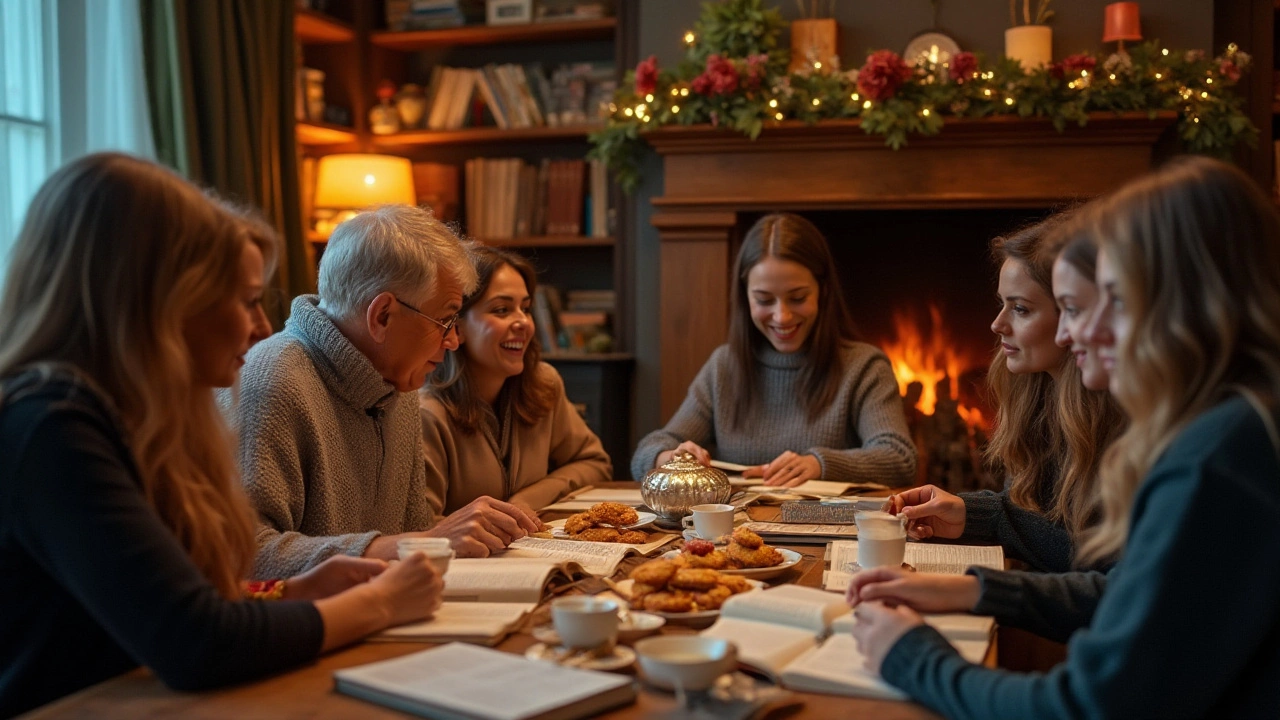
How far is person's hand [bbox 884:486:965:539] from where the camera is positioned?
2074 millimetres

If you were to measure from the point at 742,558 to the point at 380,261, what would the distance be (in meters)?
0.80

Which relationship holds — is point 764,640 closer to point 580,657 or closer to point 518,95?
point 580,657

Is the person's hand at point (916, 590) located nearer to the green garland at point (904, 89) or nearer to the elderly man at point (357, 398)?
the elderly man at point (357, 398)

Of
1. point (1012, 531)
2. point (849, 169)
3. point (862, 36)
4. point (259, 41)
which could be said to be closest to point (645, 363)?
point (849, 169)

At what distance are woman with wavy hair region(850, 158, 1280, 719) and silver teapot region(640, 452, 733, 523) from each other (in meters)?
0.87

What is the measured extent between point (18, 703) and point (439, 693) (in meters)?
0.48

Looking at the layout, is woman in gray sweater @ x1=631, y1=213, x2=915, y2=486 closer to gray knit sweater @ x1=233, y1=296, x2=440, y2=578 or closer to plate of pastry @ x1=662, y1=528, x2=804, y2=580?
gray knit sweater @ x1=233, y1=296, x2=440, y2=578

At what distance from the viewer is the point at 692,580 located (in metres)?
1.53

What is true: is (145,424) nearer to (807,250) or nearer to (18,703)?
(18,703)

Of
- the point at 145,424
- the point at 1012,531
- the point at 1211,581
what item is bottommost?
the point at 1012,531

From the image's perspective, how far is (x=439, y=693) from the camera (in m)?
1.17

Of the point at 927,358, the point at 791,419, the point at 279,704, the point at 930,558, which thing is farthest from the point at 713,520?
the point at 927,358

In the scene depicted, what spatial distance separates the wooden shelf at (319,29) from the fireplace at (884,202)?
1.44 m

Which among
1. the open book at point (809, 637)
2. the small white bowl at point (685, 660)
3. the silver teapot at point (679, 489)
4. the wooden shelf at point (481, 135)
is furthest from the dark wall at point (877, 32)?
the small white bowl at point (685, 660)
